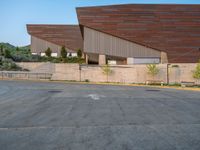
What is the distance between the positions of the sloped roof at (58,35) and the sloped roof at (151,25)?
25798 mm

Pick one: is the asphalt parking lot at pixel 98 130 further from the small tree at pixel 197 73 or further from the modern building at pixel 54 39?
the modern building at pixel 54 39

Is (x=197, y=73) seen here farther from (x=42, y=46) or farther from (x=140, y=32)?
(x=42, y=46)

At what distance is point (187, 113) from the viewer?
376 inches

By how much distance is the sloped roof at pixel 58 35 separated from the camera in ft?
227

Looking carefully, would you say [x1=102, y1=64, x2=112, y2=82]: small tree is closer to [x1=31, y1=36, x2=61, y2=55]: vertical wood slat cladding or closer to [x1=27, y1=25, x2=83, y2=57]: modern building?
[x1=27, y1=25, x2=83, y2=57]: modern building

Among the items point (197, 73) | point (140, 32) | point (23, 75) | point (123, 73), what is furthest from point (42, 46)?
point (197, 73)

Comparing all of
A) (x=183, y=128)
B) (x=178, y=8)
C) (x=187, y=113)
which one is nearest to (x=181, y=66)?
(x=178, y=8)

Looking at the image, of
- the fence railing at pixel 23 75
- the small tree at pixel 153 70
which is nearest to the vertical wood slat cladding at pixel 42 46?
the fence railing at pixel 23 75

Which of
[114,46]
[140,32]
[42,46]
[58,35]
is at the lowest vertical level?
[114,46]

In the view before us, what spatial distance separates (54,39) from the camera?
69.3m

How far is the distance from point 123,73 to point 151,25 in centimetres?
1436

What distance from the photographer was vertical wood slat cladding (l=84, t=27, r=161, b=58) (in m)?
44.1

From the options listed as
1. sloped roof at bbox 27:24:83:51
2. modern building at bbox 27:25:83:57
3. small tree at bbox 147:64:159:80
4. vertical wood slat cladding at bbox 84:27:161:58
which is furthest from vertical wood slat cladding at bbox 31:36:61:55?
small tree at bbox 147:64:159:80

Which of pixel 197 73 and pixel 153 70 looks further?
pixel 153 70
